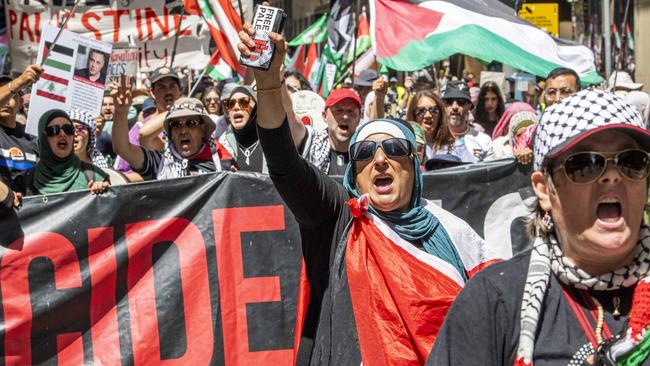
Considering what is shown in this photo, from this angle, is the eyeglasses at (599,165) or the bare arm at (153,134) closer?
the eyeglasses at (599,165)

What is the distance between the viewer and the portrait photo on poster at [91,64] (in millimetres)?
7152

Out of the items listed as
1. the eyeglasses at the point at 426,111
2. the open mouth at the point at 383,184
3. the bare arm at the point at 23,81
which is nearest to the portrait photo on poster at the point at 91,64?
the bare arm at the point at 23,81

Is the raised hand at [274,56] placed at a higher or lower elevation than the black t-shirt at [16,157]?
higher

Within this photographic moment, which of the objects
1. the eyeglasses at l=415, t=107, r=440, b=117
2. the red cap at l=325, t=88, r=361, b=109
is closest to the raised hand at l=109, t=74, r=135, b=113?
the red cap at l=325, t=88, r=361, b=109

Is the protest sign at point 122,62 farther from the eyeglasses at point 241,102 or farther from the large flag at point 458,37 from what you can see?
the eyeglasses at point 241,102

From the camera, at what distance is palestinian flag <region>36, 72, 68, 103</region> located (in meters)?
6.84

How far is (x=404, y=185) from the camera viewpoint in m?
3.74

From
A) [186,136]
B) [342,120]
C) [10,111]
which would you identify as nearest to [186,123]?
[186,136]

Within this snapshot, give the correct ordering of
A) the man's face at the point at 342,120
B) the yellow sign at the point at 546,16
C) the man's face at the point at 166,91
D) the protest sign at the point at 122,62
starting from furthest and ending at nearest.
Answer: the yellow sign at the point at 546,16, the man's face at the point at 166,91, the protest sign at the point at 122,62, the man's face at the point at 342,120

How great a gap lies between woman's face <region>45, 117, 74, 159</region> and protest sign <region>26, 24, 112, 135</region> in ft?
2.72

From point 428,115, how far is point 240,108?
1729mm

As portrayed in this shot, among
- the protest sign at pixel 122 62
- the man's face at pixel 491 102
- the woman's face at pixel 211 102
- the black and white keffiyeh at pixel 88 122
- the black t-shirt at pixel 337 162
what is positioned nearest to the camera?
the black t-shirt at pixel 337 162

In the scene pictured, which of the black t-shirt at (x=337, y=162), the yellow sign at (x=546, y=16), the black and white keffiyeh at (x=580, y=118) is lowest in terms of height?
the black t-shirt at (x=337, y=162)

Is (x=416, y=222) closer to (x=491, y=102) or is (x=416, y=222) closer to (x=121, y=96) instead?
(x=121, y=96)
